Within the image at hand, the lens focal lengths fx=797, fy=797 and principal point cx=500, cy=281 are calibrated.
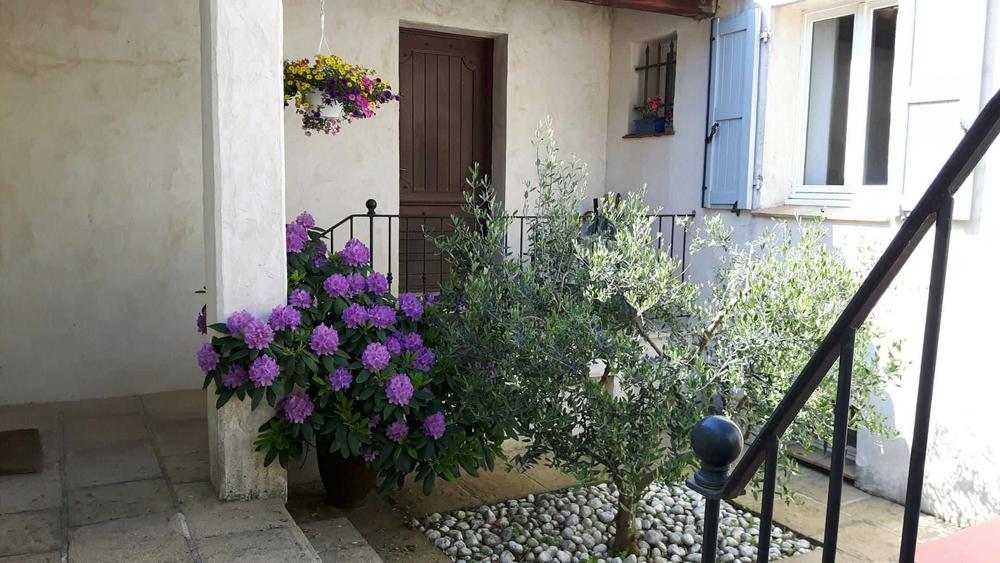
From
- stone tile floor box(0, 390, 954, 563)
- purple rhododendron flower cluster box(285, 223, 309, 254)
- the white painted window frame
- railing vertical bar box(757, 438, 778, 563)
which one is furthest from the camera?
the white painted window frame

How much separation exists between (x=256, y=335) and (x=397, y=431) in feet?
2.54

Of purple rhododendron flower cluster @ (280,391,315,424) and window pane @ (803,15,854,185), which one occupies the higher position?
window pane @ (803,15,854,185)

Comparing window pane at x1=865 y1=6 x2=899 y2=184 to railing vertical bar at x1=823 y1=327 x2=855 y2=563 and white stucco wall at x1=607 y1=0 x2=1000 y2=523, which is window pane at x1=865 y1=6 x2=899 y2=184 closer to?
white stucco wall at x1=607 y1=0 x2=1000 y2=523

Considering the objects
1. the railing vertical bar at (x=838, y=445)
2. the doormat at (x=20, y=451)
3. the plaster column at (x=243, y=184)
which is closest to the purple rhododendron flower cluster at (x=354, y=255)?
the plaster column at (x=243, y=184)

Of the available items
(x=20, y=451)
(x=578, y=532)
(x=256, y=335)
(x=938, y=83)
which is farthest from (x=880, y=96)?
(x=20, y=451)

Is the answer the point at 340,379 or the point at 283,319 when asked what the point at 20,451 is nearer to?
the point at 283,319

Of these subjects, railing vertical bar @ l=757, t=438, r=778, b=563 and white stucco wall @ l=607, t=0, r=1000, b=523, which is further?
white stucco wall @ l=607, t=0, r=1000, b=523

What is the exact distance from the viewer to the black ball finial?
1422mm

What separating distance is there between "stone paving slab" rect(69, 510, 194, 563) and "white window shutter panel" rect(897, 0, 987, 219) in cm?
431

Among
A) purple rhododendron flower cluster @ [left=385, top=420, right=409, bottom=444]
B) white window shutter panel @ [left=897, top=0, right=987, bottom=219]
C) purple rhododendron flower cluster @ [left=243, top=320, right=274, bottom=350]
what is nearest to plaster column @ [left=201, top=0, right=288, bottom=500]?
purple rhododendron flower cluster @ [left=243, top=320, right=274, bottom=350]

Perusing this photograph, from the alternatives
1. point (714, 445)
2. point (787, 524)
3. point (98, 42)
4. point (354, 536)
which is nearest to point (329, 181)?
point (98, 42)

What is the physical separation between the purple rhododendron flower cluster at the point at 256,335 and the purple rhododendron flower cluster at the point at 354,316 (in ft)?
1.40

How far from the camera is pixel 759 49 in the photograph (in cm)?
575

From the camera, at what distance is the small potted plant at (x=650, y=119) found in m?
6.77
